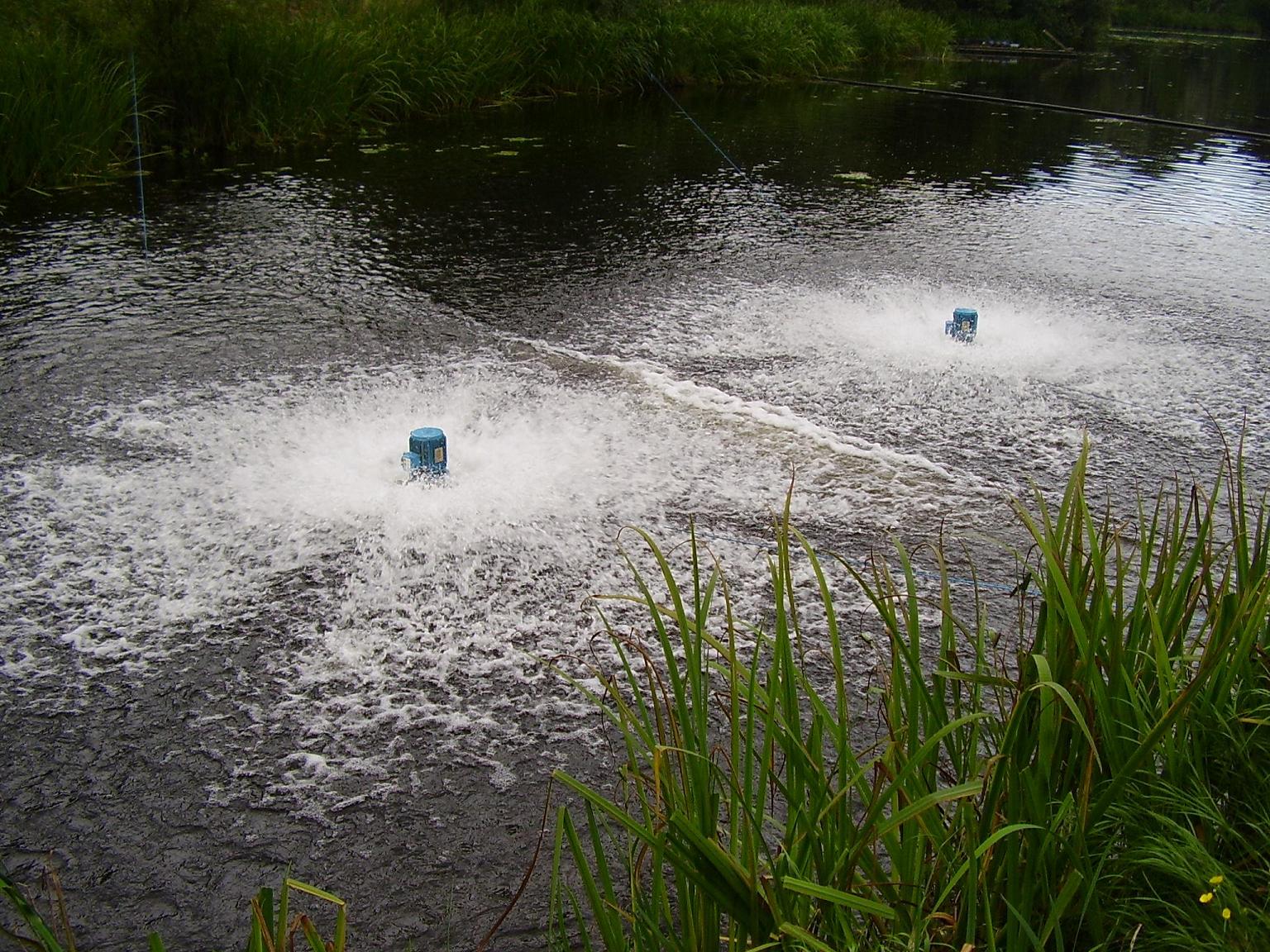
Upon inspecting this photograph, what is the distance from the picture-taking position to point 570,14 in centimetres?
1270

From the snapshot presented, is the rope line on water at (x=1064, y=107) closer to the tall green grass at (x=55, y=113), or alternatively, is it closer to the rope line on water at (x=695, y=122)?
the rope line on water at (x=695, y=122)

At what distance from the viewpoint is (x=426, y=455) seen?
334 centimetres

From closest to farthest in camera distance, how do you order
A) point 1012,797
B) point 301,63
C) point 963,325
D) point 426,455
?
point 1012,797
point 426,455
point 963,325
point 301,63

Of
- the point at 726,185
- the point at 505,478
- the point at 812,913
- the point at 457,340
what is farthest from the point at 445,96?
the point at 812,913

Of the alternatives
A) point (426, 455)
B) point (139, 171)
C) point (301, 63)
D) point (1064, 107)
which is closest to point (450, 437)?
point (426, 455)

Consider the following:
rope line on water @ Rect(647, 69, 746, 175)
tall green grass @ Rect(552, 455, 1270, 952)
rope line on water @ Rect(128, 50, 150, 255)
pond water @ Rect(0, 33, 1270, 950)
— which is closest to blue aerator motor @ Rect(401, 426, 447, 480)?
pond water @ Rect(0, 33, 1270, 950)

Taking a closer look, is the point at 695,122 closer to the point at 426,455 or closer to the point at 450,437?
the point at 450,437

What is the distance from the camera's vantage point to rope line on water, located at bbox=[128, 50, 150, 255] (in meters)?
6.16

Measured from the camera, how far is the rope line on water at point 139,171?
243 inches

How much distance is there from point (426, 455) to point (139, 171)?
5.46 m

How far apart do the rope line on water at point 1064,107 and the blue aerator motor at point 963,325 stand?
18.8 ft

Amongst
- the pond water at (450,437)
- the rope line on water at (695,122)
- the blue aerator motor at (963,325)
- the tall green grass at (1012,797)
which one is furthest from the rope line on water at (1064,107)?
the tall green grass at (1012,797)

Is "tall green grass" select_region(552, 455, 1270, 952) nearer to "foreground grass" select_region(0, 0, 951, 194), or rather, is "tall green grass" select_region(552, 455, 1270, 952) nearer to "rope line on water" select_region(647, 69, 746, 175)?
"foreground grass" select_region(0, 0, 951, 194)

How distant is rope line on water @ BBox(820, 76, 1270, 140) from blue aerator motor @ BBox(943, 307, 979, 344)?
5.73m
